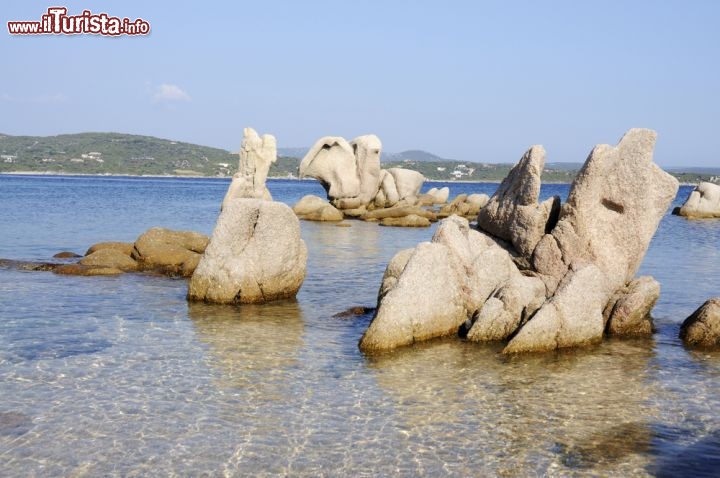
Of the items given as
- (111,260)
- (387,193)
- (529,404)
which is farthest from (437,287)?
(387,193)

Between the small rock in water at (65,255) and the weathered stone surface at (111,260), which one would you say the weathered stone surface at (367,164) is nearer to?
the small rock in water at (65,255)

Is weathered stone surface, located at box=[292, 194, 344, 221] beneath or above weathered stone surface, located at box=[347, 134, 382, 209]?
beneath

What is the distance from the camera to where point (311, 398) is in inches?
517

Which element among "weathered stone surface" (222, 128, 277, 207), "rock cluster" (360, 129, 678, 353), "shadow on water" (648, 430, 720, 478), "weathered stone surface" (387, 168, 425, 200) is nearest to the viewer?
"shadow on water" (648, 430, 720, 478)

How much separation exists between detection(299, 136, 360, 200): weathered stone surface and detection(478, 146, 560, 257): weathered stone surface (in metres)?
41.0

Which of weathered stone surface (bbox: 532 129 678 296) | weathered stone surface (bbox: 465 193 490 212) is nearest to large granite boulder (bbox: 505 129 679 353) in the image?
weathered stone surface (bbox: 532 129 678 296)

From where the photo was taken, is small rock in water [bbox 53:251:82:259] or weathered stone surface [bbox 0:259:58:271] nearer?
weathered stone surface [bbox 0:259:58:271]

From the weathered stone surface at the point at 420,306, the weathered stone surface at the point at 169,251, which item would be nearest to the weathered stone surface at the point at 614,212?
the weathered stone surface at the point at 420,306

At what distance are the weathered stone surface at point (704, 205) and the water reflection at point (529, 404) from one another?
61.6 m

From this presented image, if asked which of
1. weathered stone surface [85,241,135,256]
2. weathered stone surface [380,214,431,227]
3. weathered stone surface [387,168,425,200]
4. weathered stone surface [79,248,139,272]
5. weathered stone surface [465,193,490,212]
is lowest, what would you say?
weathered stone surface [380,214,431,227]

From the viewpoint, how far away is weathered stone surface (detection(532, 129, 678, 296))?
2009cm

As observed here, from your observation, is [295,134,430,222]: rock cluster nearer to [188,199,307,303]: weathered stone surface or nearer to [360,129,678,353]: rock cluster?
[188,199,307,303]: weathered stone surface

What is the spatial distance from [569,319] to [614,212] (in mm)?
4711

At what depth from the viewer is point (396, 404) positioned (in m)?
12.9
